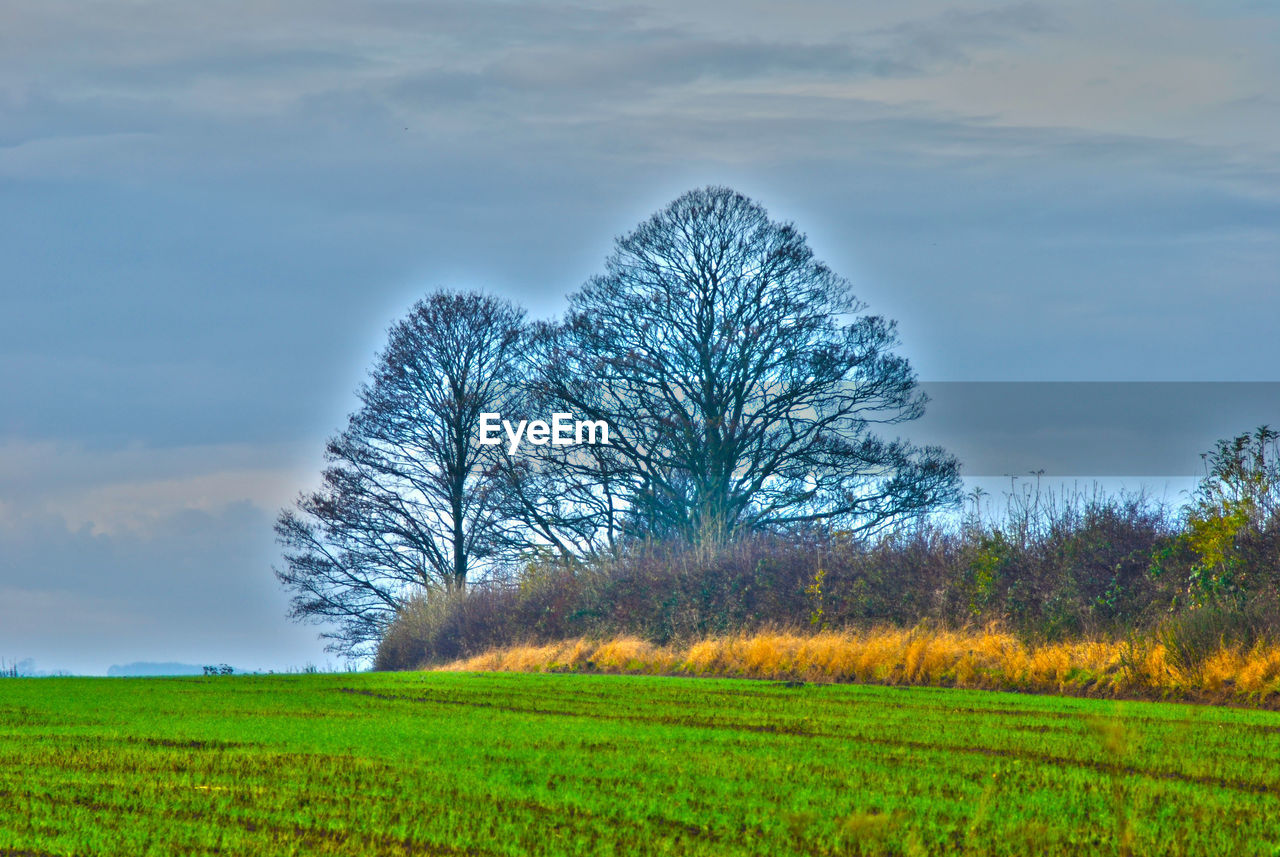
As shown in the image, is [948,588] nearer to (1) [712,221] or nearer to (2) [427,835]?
(1) [712,221]

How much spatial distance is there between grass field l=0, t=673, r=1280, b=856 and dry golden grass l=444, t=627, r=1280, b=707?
8.84ft

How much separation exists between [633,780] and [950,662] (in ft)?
38.8

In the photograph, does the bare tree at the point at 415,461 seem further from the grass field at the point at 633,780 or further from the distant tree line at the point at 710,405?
the grass field at the point at 633,780

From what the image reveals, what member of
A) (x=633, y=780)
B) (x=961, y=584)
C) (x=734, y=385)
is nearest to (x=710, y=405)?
(x=734, y=385)

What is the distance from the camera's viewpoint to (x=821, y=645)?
18.9 meters

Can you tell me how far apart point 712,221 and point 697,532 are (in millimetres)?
7727

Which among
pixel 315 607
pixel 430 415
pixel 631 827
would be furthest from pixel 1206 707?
pixel 315 607

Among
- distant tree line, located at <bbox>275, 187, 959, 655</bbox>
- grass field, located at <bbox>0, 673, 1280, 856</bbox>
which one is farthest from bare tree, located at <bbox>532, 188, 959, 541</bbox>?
grass field, located at <bbox>0, 673, 1280, 856</bbox>

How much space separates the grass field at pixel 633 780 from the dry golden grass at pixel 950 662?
270 cm

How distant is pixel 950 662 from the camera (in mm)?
16859

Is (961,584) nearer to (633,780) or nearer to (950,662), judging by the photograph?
(950,662)

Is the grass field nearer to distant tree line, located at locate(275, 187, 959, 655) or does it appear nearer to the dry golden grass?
the dry golden grass

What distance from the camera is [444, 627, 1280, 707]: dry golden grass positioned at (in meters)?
13.5

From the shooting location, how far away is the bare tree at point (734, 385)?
29016mm
